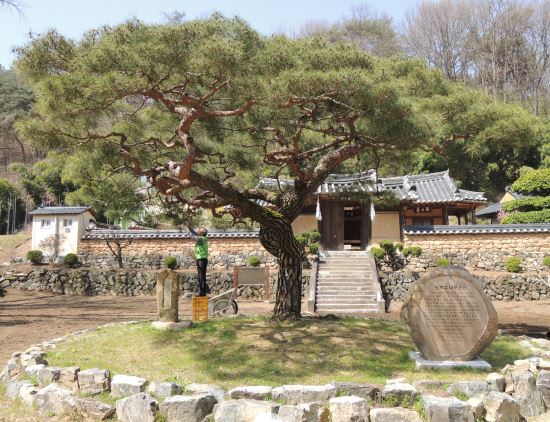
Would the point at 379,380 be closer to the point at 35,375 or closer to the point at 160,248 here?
the point at 35,375

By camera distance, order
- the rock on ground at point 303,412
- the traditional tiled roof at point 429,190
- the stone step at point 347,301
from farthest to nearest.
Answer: the traditional tiled roof at point 429,190
the stone step at point 347,301
the rock on ground at point 303,412

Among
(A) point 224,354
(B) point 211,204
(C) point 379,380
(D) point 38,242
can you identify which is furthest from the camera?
(D) point 38,242

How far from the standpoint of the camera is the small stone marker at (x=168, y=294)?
852 cm

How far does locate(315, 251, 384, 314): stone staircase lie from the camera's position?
50.0ft

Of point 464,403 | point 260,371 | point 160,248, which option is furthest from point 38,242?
point 464,403

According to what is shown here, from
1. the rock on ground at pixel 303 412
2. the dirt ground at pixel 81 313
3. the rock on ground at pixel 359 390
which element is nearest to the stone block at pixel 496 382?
the rock on ground at pixel 359 390

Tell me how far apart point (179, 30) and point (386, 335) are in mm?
5869

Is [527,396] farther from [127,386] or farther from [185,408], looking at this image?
[127,386]

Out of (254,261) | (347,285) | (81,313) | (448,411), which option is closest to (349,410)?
(448,411)

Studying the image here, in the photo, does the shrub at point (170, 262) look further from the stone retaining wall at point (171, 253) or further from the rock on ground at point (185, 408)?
the rock on ground at point (185, 408)

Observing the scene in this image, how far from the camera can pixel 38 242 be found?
23406 millimetres

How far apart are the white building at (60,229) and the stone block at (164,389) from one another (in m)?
19.1

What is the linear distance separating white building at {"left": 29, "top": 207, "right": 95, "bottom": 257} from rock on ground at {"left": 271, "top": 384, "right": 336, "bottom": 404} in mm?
19920

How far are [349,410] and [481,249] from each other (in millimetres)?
16880
